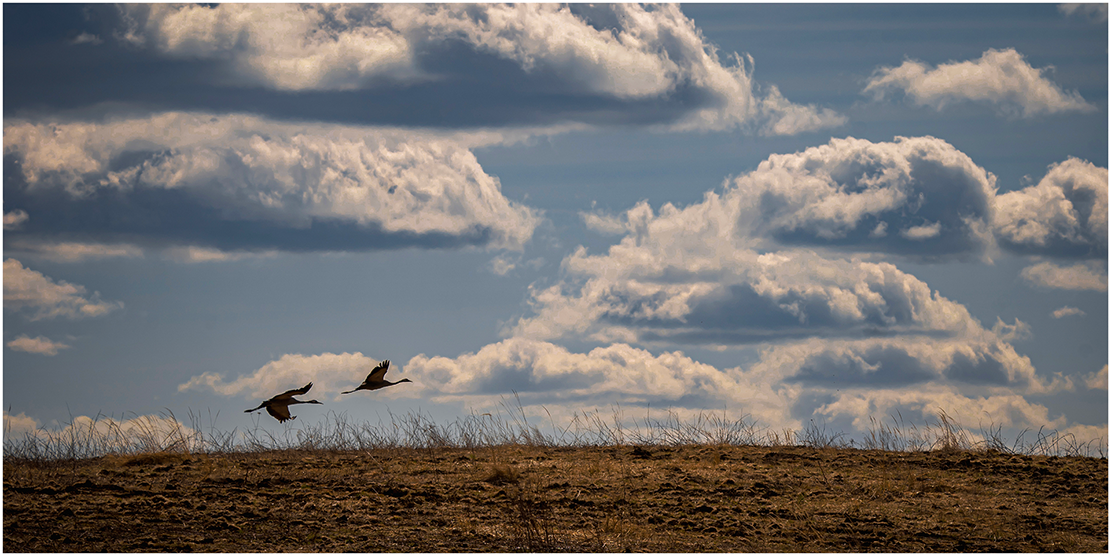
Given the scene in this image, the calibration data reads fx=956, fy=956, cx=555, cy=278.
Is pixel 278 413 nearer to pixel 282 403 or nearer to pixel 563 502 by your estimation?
pixel 282 403

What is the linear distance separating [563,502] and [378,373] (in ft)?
11.3

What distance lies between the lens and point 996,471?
50.5 feet

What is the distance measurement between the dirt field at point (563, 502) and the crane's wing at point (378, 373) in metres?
1.90

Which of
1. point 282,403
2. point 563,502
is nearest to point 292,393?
point 282,403

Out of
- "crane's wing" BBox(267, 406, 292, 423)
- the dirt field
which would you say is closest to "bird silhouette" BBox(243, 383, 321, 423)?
"crane's wing" BBox(267, 406, 292, 423)

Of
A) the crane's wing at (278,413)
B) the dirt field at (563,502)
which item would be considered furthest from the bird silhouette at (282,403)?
the dirt field at (563,502)

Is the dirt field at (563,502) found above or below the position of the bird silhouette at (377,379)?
below

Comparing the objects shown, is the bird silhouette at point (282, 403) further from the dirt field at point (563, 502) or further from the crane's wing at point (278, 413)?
the dirt field at point (563, 502)

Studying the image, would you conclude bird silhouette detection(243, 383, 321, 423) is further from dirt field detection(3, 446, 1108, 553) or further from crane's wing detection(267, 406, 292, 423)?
dirt field detection(3, 446, 1108, 553)

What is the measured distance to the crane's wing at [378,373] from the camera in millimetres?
10816

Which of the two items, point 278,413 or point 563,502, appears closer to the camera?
point 278,413

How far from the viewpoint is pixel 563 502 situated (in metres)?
12.8

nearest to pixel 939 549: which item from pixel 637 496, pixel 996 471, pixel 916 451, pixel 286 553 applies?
pixel 637 496

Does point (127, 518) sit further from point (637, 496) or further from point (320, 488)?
point (637, 496)
